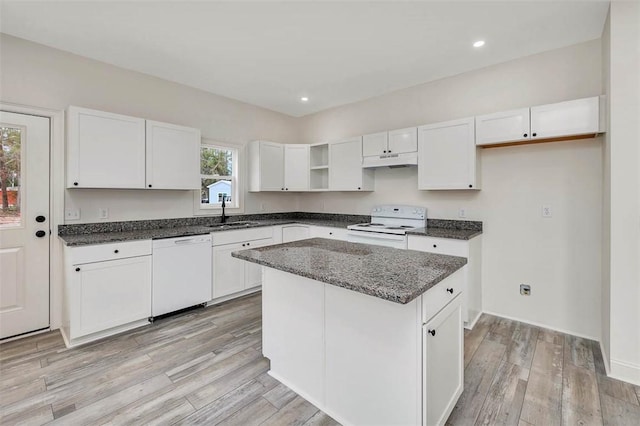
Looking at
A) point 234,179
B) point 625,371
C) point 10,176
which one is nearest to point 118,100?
point 10,176

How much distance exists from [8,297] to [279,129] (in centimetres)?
382

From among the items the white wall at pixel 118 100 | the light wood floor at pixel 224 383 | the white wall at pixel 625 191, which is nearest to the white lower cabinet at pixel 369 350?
the light wood floor at pixel 224 383

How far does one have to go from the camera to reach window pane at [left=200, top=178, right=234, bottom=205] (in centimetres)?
413

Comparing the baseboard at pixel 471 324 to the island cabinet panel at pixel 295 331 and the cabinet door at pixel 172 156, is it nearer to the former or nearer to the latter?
the island cabinet panel at pixel 295 331

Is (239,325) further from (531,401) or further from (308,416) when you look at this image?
(531,401)

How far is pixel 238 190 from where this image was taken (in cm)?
443

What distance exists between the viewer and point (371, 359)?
5.02 feet

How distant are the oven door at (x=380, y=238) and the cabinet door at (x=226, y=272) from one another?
1.43 m

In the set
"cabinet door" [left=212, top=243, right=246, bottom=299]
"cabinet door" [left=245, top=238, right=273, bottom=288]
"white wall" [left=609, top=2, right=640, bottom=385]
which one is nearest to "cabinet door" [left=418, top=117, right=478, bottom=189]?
"white wall" [left=609, top=2, right=640, bottom=385]

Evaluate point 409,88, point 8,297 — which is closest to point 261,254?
point 8,297

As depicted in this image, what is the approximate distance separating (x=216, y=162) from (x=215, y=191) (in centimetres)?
42

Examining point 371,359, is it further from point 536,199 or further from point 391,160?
point 391,160

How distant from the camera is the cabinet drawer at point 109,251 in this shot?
254 cm

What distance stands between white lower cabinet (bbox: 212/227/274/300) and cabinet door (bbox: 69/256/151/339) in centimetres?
75
